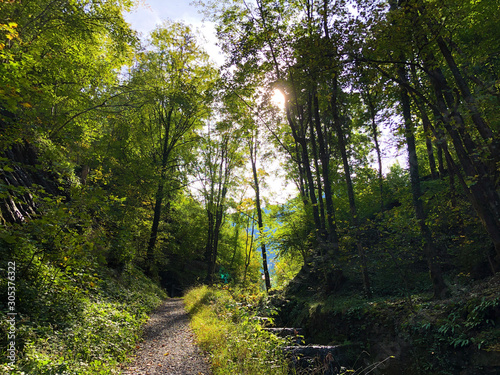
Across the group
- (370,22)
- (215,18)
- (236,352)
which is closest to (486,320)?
(236,352)

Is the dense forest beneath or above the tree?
beneath

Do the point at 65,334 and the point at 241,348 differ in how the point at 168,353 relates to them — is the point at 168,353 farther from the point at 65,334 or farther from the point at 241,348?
the point at 65,334

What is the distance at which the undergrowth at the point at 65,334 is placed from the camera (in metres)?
3.26

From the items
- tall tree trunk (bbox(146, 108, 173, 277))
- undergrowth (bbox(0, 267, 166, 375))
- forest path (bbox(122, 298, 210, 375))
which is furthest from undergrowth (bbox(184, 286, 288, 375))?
tall tree trunk (bbox(146, 108, 173, 277))

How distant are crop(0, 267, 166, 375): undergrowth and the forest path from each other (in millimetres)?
359

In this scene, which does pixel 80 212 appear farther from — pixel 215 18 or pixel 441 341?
pixel 215 18

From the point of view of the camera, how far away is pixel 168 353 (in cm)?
583

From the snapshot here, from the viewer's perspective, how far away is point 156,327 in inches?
311

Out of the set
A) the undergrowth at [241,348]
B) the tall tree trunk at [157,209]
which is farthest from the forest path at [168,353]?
the tall tree trunk at [157,209]

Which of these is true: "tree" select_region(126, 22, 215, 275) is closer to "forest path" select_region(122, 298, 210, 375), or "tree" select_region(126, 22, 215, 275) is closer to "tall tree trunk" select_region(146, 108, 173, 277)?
"tall tree trunk" select_region(146, 108, 173, 277)

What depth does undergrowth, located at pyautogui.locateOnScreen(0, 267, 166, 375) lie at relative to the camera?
3.26 meters

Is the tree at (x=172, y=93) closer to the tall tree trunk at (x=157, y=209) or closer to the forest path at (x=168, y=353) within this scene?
the tall tree trunk at (x=157, y=209)

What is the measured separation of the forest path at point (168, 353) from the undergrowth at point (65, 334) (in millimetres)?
359

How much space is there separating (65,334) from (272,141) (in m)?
14.8
